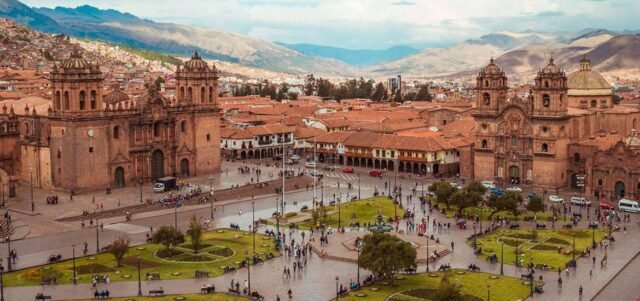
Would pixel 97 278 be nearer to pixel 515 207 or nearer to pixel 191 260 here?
pixel 191 260

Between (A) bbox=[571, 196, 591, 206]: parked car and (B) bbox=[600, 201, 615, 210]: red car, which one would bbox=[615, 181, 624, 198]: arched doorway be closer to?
(A) bbox=[571, 196, 591, 206]: parked car

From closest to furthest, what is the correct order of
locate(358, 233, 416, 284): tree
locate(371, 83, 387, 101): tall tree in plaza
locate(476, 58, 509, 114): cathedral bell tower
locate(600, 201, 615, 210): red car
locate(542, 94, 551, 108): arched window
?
1. locate(358, 233, 416, 284): tree
2. locate(600, 201, 615, 210): red car
3. locate(542, 94, 551, 108): arched window
4. locate(476, 58, 509, 114): cathedral bell tower
5. locate(371, 83, 387, 101): tall tree in plaza

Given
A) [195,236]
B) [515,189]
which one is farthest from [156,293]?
[515,189]

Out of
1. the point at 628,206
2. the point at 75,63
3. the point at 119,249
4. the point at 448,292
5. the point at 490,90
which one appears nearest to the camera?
the point at 448,292

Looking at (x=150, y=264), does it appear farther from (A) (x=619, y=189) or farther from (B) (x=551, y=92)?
(B) (x=551, y=92)

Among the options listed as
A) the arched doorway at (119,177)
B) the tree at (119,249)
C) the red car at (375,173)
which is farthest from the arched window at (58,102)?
the red car at (375,173)

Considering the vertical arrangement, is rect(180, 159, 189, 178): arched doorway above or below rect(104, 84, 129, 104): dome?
below

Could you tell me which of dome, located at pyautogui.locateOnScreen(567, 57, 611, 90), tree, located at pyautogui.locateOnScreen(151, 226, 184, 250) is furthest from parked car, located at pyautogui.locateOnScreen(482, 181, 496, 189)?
tree, located at pyautogui.locateOnScreen(151, 226, 184, 250)
